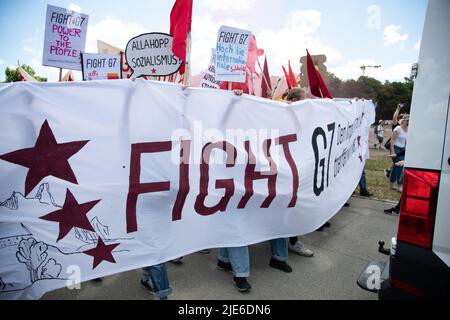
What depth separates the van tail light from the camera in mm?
1723

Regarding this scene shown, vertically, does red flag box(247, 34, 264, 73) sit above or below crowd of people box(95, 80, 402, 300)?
above

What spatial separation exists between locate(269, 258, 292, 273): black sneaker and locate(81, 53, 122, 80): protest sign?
409 centimetres

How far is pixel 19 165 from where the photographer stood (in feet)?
6.90

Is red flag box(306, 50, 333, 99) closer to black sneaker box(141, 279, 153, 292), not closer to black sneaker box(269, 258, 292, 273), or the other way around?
black sneaker box(269, 258, 292, 273)

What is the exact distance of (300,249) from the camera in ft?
12.7

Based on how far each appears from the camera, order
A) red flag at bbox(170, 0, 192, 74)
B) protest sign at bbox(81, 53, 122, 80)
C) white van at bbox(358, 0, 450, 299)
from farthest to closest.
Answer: protest sign at bbox(81, 53, 122, 80) → red flag at bbox(170, 0, 192, 74) → white van at bbox(358, 0, 450, 299)

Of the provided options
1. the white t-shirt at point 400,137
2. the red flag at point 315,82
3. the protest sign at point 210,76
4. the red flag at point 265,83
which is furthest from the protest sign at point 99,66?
the white t-shirt at point 400,137

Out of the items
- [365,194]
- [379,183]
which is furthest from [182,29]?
[379,183]

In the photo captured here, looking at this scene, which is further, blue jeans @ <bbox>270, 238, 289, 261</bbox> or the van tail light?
blue jeans @ <bbox>270, 238, 289, 261</bbox>

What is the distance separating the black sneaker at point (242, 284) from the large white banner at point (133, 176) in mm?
404

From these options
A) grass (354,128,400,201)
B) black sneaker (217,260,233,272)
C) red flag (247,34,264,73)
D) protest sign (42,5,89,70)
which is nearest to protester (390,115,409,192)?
grass (354,128,400,201)

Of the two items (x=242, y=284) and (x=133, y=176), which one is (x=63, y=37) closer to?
(x=133, y=176)

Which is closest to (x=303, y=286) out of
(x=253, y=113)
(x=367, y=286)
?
(x=367, y=286)

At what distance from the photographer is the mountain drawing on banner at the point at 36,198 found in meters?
2.11
